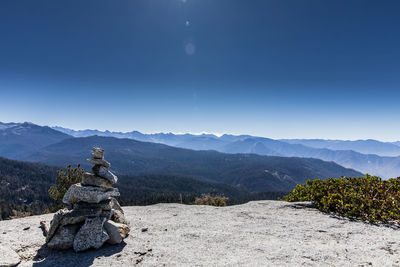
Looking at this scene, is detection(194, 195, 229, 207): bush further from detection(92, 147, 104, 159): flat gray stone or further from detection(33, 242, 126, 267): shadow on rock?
detection(92, 147, 104, 159): flat gray stone

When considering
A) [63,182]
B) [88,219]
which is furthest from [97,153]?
[63,182]

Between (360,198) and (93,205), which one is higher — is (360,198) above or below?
above

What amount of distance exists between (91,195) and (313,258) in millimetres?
12272

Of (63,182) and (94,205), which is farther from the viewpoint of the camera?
(63,182)

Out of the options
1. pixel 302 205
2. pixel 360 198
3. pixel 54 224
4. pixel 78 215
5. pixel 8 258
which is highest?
pixel 360 198

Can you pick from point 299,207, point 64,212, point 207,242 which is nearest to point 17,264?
point 64,212

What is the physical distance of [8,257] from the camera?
8789 millimetres

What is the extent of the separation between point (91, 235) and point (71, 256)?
3.79 ft

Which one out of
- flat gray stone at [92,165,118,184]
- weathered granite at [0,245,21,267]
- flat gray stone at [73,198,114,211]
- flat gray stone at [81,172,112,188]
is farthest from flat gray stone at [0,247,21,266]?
flat gray stone at [92,165,118,184]

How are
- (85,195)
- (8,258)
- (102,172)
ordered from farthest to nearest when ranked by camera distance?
(102,172) → (85,195) → (8,258)

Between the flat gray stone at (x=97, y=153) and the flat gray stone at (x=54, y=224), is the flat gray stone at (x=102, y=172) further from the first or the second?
the flat gray stone at (x=54, y=224)

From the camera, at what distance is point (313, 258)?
870 centimetres

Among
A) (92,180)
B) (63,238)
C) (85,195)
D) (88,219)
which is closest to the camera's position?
(63,238)

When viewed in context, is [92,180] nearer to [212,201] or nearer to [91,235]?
[91,235]
